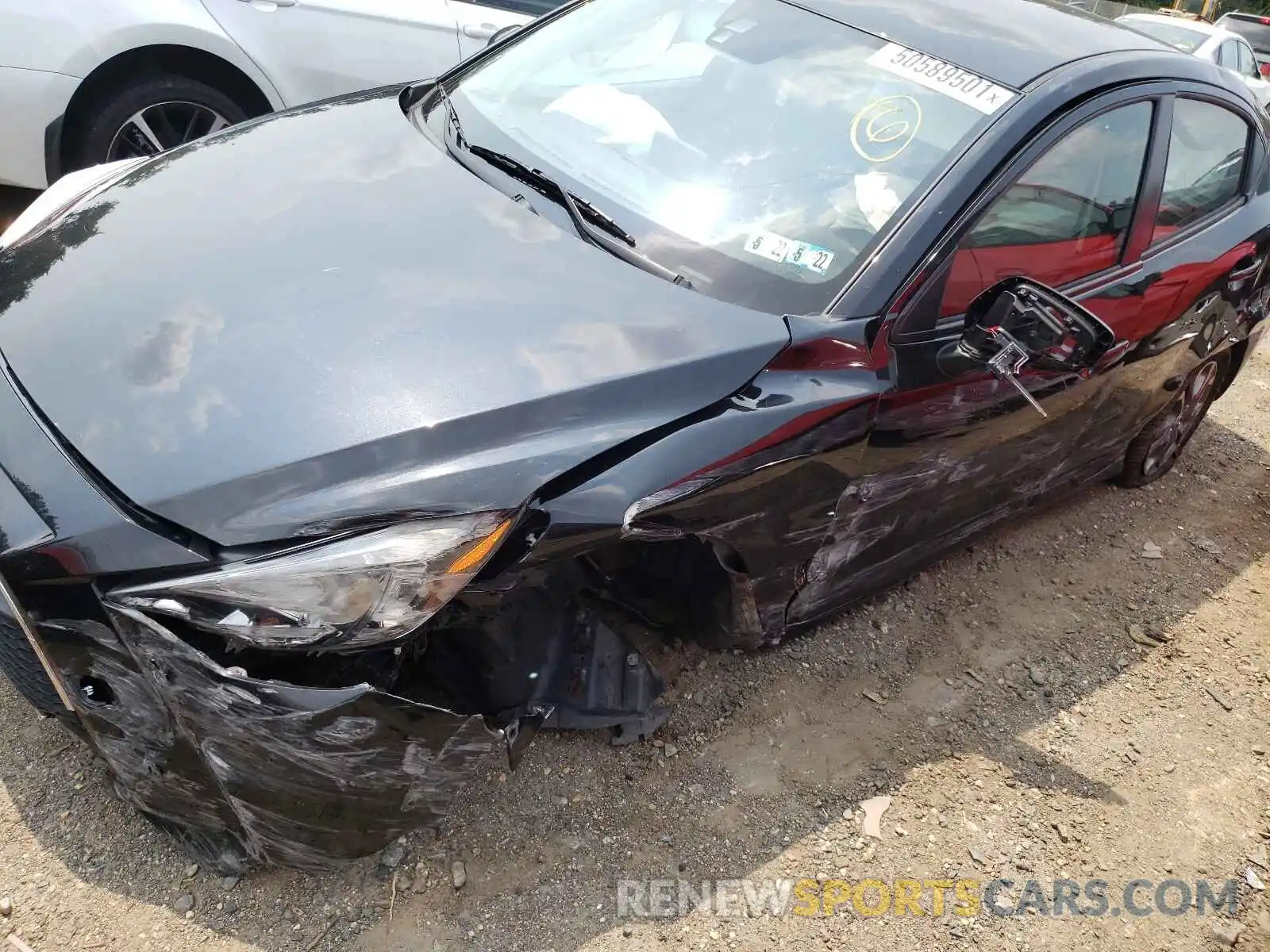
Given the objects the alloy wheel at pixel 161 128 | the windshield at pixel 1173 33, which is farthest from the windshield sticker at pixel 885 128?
the windshield at pixel 1173 33

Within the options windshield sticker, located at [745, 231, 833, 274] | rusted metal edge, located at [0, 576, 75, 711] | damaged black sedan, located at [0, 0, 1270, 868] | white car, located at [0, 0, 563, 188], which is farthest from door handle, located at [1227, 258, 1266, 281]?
rusted metal edge, located at [0, 576, 75, 711]

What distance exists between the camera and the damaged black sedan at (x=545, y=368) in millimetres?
1602

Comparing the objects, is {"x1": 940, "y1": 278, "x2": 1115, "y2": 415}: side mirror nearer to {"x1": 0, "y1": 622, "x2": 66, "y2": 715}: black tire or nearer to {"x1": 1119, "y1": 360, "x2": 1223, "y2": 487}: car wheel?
{"x1": 1119, "y1": 360, "x2": 1223, "y2": 487}: car wheel

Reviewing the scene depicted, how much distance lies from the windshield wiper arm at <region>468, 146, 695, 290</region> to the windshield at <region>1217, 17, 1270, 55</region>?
12734 millimetres

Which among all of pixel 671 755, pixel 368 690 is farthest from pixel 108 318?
pixel 671 755

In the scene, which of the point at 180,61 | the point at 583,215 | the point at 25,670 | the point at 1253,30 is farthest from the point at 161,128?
the point at 1253,30

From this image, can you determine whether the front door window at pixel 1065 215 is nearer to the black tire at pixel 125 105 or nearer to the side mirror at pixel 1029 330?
the side mirror at pixel 1029 330

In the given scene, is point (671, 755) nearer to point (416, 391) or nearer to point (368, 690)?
point (368, 690)

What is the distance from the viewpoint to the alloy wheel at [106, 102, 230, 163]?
3.75 metres

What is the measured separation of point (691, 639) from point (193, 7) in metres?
3.25

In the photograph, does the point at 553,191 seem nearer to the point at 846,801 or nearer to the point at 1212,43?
the point at 846,801

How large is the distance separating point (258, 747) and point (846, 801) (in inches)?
56.6

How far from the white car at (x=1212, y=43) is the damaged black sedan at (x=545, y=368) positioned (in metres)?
6.49

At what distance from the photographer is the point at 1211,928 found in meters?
2.26
